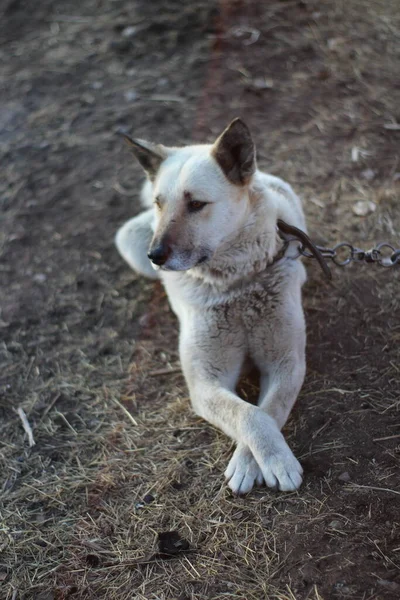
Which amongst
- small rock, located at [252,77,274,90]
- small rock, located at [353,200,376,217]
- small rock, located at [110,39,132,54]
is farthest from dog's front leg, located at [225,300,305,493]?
small rock, located at [110,39,132,54]

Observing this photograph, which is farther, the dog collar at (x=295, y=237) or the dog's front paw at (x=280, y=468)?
the dog collar at (x=295, y=237)

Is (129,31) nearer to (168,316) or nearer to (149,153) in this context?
(168,316)

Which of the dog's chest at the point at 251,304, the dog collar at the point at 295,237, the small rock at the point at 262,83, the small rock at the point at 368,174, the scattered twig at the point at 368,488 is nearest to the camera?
the scattered twig at the point at 368,488

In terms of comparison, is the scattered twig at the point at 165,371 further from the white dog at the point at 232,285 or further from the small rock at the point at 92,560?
the small rock at the point at 92,560

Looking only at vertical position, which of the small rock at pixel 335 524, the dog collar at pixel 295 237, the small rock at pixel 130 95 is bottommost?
the small rock at pixel 130 95

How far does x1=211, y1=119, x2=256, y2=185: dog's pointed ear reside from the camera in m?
3.39

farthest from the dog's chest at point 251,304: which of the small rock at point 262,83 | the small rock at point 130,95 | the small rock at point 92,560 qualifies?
the small rock at point 130,95

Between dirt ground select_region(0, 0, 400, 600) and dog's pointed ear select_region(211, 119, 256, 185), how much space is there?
3.87 feet

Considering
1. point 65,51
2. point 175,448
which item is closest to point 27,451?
point 175,448

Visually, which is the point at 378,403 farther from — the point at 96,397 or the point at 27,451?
the point at 27,451

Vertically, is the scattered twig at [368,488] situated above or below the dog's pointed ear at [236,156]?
below

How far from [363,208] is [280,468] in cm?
261

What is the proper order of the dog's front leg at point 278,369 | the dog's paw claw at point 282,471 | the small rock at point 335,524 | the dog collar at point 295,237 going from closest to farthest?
the small rock at point 335,524
the dog's paw claw at point 282,471
the dog's front leg at point 278,369
the dog collar at point 295,237

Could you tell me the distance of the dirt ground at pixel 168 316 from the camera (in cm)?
290
